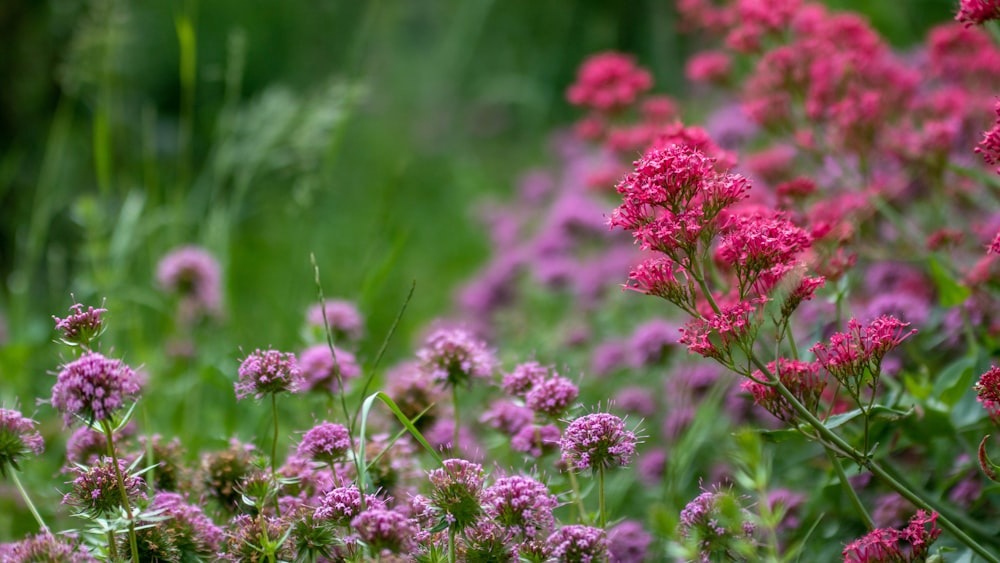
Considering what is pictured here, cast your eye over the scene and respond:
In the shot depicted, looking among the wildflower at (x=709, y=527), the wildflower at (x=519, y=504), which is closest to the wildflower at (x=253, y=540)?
the wildflower at (x=519, y=504)

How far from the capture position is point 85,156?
5078mm

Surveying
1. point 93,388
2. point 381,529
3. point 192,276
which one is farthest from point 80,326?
point 192,276

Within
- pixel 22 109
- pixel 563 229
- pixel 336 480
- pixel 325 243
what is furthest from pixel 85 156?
pixel 336 480

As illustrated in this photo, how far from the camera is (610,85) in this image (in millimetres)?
3043

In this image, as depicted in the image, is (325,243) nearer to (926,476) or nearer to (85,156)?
(85,156)

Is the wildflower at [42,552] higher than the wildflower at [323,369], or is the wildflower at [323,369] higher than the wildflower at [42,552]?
the wildflower at [323,369]

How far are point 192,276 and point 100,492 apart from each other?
1739mm

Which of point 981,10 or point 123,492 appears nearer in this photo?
point 123,492

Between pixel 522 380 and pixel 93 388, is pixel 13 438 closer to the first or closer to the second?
pixel 93 388

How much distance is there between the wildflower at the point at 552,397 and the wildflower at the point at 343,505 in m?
0.34

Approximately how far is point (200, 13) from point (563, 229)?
4.04m

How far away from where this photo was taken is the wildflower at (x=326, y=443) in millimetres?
1490

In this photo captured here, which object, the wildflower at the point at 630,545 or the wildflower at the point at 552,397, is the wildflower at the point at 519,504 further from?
the wildflower at the point at 630,545

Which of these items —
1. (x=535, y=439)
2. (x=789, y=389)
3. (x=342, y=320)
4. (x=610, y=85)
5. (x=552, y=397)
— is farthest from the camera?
(x=610, y=85)
